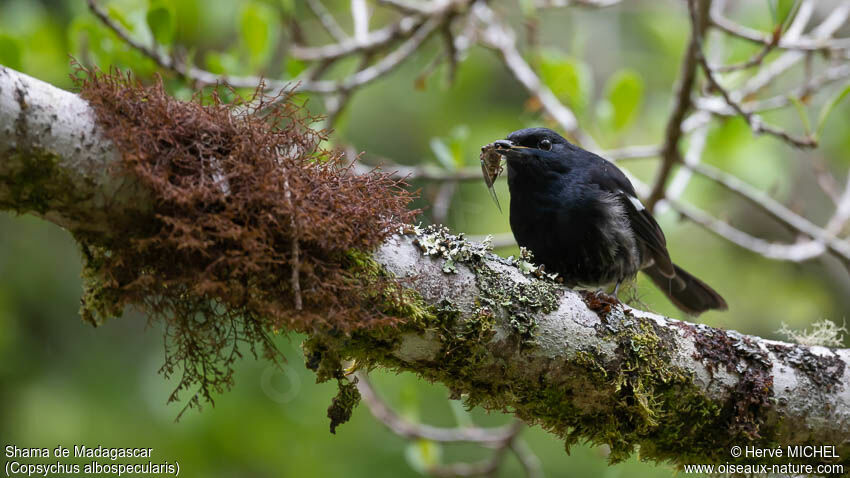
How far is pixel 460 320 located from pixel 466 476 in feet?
8.43

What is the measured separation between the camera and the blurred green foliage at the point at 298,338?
179 inches

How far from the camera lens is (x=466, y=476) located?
4445mm

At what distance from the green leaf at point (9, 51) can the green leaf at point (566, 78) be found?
297cm

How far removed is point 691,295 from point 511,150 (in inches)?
58.8

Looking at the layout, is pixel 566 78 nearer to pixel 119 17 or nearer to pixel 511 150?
pixel 511 150

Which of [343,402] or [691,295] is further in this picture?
[691,295]

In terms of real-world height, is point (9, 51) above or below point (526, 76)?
below

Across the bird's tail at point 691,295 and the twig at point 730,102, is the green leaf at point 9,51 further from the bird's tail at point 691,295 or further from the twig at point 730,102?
the bird's tail at point 691,295

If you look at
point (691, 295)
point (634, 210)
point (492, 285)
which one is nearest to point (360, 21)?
point (634, 210)

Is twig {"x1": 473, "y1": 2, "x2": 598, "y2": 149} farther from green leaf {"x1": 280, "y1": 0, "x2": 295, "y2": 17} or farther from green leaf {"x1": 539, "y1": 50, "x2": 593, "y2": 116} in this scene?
green leaf {"x1": 280, "y1": 0, "x2": 295, "y2": 17}

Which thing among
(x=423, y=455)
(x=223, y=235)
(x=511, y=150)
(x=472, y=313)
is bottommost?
(x=423, y=455)

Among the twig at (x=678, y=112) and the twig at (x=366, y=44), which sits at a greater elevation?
the twig at (x=366, y=44)

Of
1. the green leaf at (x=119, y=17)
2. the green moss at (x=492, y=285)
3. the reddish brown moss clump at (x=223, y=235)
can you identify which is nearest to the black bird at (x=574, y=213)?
the green moss at (x=492, y=285)

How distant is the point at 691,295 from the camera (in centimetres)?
425
